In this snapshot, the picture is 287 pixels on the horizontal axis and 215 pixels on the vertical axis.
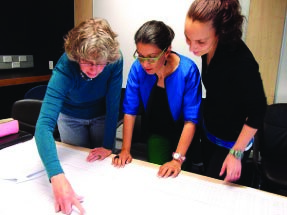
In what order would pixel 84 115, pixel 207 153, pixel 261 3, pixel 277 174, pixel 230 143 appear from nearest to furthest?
pixel 230 143, pixel 207 153, pixel 84 115, pixel 277 174, pixel 261 3

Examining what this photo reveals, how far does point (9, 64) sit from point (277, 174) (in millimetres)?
2880

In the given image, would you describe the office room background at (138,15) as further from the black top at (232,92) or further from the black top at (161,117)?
the black top at (232,92)

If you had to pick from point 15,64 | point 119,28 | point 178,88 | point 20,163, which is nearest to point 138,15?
→ point 119,28

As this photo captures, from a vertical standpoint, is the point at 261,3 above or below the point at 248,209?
above

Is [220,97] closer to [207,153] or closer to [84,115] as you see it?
[207,153]

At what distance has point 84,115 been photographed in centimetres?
148

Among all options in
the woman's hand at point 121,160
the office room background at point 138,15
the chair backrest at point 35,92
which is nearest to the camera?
the woman's hand at point 121,160

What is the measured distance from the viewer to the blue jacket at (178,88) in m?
1.24

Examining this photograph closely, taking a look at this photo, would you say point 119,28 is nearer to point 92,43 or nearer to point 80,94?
point 80,94

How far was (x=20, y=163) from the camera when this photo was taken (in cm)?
120

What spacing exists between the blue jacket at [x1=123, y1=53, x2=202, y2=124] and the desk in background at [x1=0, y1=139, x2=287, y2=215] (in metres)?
0.31

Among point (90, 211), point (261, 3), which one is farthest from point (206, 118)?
point (261, 3)

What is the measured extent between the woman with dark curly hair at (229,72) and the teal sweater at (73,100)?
441 mm

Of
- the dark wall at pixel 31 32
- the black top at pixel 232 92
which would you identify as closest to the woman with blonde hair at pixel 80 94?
the black top at pixel 232 92
